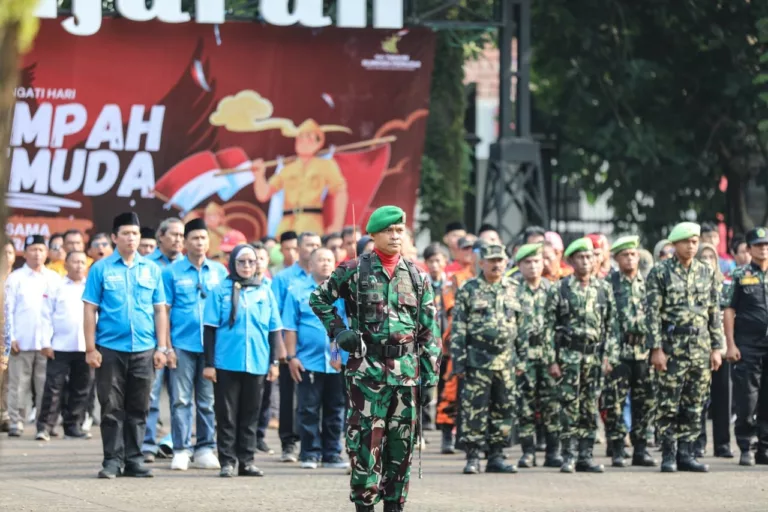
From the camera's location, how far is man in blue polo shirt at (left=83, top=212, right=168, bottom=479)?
41.3ft

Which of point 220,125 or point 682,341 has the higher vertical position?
point 220,125

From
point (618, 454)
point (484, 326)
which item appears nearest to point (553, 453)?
point (618, 454)

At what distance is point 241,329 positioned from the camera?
13.0m

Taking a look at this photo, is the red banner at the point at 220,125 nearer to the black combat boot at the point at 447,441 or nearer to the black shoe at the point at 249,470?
the black combat boot at the point at 447,441

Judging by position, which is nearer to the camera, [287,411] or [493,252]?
[493,252]

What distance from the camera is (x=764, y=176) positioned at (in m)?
24.3

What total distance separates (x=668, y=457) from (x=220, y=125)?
9.88m

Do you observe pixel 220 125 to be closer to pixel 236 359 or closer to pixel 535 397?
pixel 535 397

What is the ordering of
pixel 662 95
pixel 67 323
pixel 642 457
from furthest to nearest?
pixel 662 95
pixel 67 323
pixel 642 457

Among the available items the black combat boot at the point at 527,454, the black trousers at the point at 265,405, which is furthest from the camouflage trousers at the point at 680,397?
the black trousers at the point at 265,405

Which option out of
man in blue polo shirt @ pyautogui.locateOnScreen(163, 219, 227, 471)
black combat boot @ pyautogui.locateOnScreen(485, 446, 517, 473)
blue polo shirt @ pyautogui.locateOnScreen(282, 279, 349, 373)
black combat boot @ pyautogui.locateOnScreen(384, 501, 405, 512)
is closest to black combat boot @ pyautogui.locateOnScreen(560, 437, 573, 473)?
black combat boot @ pyautogui.locateOnScreen(485, 446, 517, 473)

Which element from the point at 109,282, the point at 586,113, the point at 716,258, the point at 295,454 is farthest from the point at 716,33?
the point at 109,282

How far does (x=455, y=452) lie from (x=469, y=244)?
2.43 meters

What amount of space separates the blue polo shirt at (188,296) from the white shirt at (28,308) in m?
3.61
